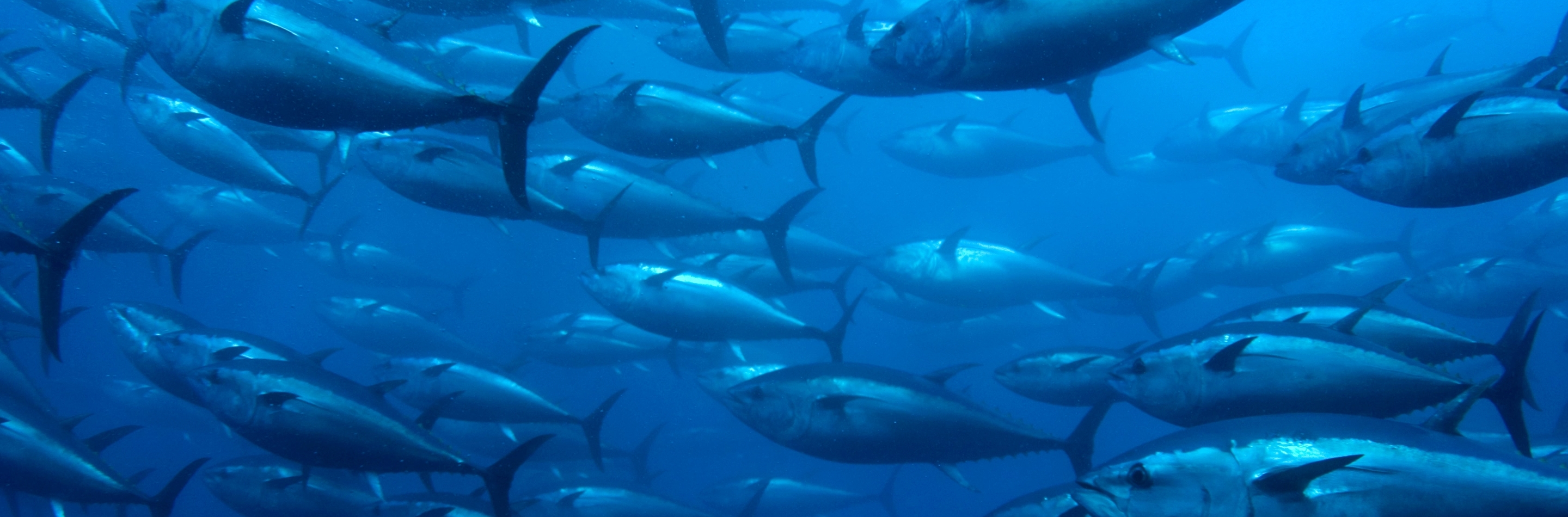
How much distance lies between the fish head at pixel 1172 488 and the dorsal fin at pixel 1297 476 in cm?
6

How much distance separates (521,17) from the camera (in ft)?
13.2

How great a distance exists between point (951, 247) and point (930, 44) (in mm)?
5122

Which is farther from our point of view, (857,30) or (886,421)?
(857,30)

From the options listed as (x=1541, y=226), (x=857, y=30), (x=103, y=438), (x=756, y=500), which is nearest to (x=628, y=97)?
(x=857, y=30)

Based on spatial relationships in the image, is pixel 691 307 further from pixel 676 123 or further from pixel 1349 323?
pixel 1349 323

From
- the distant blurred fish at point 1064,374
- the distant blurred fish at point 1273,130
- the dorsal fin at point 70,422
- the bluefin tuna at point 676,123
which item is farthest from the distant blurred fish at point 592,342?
the distant blurred fish at point 1273,130

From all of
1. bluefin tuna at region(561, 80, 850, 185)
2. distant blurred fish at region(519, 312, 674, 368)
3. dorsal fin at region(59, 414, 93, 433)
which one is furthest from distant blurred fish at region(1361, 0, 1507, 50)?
dorsal fin at region(59, 414, 93, 433)

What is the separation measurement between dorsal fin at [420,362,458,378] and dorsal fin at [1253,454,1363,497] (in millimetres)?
5061

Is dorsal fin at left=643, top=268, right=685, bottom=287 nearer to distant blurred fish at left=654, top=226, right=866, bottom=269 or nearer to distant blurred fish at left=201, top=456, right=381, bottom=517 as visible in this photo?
distant blurred fish at left=654, top=226, right=866, bottom=269

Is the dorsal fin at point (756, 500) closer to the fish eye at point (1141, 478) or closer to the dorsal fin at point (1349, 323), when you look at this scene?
the fish eye at point (1141, 478)

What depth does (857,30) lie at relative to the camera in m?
3.94

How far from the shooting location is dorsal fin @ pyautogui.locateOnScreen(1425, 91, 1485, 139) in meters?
2.56

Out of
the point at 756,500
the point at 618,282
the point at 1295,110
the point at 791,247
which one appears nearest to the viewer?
the point at 618,282

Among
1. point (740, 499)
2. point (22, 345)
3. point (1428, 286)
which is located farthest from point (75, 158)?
point (1428, 286)
